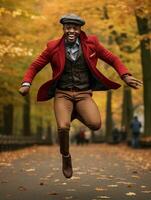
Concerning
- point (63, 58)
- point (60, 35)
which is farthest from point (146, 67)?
point (63, 58)

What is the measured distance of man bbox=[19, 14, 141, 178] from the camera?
8258 millimetres

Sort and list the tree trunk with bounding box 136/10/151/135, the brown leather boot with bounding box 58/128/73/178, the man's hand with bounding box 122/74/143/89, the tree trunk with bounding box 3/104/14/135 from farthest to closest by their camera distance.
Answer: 1. the tree trunk with bounding box 3/104/14/135
2. the tree trunk with bounding box 136/10/151/135
3. the brown leather boot with bounding box 58/128/73/178
4. the man's hand with bounding box 122/74/143/89

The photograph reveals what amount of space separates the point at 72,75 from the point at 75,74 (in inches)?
1.6

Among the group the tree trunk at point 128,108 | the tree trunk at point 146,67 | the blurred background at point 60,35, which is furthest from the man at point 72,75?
the tree trunk at point 128,108

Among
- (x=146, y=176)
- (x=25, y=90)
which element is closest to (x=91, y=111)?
(x=25, y=90)

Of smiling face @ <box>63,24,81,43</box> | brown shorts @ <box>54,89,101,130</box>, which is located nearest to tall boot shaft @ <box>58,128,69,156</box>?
brown shorts @ <box>54,89,101,130</box>

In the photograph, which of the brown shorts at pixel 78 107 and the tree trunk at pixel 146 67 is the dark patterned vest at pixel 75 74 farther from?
the tree trunk at pixel 146 67

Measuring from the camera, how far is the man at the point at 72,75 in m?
8.26

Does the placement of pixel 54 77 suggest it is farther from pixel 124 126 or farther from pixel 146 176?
pixel 124 126

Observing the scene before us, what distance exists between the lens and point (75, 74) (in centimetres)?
841

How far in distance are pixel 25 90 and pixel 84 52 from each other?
922mm

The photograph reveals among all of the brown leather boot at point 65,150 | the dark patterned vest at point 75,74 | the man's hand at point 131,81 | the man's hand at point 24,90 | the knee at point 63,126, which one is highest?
the dark patterned vest at point 75,74

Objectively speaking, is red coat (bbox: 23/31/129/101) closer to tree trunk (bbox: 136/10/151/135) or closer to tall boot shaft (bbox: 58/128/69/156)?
tall boot shaft (bbox: 58/128/69/156)

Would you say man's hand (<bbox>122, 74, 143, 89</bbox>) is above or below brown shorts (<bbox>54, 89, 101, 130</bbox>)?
above
